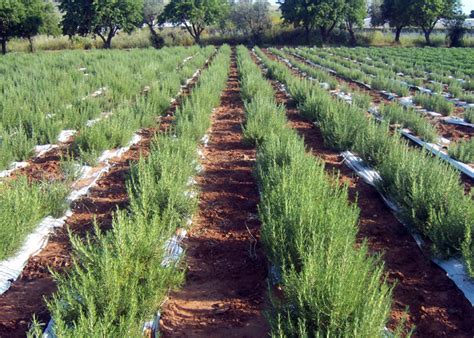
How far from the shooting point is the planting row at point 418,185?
139 inches

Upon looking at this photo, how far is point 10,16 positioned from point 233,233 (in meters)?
33.2

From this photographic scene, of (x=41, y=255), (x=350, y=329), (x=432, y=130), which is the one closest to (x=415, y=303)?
(x=350, y=329)

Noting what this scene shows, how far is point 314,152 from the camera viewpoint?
660 centimetres

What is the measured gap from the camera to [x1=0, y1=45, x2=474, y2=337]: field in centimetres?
259

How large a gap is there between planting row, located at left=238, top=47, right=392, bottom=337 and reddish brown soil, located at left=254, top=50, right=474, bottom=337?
164mm

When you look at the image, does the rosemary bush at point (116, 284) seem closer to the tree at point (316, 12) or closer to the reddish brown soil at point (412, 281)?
the reddish brown soil at point (412, 281)

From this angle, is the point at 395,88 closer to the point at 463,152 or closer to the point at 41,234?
the point at 463,152

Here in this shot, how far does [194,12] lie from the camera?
134 ft

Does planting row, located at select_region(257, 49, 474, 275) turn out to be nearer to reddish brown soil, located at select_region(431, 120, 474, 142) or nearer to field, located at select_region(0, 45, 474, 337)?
field, located at select_region(0, 45, 474, 337)

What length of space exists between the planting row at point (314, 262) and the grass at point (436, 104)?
5697 millimetres

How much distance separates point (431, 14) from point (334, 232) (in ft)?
134

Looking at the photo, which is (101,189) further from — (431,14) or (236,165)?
(431,14)

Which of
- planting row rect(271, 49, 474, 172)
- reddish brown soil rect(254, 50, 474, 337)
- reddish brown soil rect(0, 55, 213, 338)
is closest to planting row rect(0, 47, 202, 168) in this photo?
reddish brown soil rect(0, 55, 213, 338)

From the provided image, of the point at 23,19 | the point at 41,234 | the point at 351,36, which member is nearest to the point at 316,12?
the point at 351,36
